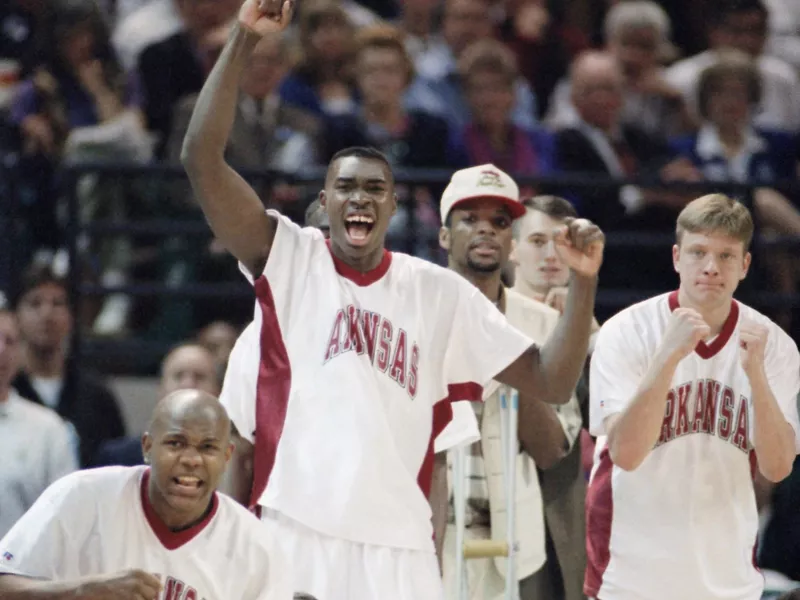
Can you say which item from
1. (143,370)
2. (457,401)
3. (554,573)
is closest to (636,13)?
(143,370)

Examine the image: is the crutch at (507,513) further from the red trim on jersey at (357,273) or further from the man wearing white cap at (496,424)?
the red trim on jersey at (357,273)

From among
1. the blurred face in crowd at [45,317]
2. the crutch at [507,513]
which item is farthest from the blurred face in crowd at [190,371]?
the crutch at [507,513]

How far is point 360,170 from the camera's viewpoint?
16.3ft

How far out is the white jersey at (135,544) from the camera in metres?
4.65

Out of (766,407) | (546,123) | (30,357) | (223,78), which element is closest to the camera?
(223,78)

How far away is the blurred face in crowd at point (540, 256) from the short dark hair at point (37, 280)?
272 cm

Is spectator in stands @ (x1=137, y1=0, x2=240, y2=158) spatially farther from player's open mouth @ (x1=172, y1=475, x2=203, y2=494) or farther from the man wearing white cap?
player's open mouth @ (x1=172, y1=475, x2=203, y2=494)

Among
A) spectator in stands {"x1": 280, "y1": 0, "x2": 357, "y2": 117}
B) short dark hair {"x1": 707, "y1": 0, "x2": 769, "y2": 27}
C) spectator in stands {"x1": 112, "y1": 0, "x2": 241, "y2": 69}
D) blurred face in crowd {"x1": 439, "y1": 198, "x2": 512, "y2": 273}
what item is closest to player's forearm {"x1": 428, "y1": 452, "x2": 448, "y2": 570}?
blurred face in crowd {"x1": 439, "y1": 198, "x2": 512, "y2": 273}

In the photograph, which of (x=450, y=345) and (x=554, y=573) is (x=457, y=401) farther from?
(x=554, y=573)

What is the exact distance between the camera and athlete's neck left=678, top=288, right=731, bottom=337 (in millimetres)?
5195

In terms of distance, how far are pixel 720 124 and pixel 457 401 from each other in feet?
14.4

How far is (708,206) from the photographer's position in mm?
5164

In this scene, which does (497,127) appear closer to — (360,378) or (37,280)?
(37,280)

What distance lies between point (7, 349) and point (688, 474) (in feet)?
11.6
